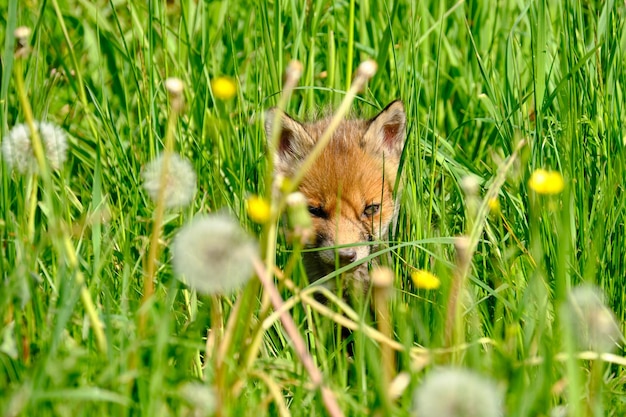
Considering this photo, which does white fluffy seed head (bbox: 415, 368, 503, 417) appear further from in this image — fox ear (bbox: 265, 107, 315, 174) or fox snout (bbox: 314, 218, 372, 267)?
fox ear (bbox: 265, 107, 315, 174)

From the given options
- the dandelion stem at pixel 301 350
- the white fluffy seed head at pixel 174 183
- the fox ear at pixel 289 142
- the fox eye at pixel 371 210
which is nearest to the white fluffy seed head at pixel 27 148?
the white fluffy seed head at pixel 174 183

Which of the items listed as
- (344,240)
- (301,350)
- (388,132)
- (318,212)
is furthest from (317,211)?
(301,350)

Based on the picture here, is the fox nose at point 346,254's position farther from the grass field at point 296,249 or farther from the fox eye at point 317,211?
the fox eye at point 317,211

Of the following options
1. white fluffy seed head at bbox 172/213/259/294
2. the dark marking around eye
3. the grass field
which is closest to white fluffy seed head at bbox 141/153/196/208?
the grass field

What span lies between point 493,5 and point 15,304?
2.94 meters

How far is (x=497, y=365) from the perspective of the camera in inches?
89.9

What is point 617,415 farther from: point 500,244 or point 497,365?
point 500,244

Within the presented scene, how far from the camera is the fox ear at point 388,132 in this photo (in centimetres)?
398

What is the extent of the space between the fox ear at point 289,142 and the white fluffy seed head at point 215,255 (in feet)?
6.15

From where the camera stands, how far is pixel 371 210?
13.8 ft

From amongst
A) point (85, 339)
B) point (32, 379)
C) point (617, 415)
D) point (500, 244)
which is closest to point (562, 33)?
point (500, 244)

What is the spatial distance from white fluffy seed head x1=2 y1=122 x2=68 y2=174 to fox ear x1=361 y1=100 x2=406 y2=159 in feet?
5.37

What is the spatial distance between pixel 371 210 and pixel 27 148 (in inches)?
78.7

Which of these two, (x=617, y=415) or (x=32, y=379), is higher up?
(x=32, y=379)
